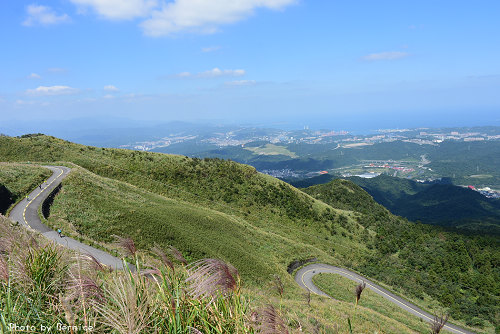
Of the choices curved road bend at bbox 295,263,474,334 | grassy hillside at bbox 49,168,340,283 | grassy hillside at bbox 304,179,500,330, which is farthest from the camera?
grassy hillside at bbox 304,179,500,330

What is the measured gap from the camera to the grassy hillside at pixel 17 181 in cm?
2522

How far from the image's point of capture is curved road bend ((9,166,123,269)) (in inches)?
691

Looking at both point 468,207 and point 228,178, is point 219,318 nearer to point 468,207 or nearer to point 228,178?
point 228,178

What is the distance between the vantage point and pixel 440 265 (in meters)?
44.5

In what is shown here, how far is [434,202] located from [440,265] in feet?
374

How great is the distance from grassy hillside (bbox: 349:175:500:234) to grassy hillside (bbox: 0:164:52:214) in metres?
120

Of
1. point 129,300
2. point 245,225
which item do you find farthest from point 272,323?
point 245,225

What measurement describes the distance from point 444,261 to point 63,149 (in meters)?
71.9

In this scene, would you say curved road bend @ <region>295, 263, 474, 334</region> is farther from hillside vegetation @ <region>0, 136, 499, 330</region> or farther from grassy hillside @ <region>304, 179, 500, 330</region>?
grassy hillside @ <region>304, 179, 500, 330</region>

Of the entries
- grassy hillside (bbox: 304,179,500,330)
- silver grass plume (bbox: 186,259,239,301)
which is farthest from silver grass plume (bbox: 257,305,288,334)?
grassy hillside (bbox: 304,179,500,330)

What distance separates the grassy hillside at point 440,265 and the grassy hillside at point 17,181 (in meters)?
44.7

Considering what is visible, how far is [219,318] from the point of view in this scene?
13.0ft

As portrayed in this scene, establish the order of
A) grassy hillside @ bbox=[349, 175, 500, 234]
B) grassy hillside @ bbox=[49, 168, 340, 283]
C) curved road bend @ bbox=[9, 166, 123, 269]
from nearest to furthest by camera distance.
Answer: curved road bend @ bbox=[9, 166, 123, 269]
grassy hillside @ bbox=[49, 168, 340, 283]
grassy hillside @ bbox=[349, 175, 500, 234]

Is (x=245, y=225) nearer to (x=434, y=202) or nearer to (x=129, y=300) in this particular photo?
(x=129, y=300)
